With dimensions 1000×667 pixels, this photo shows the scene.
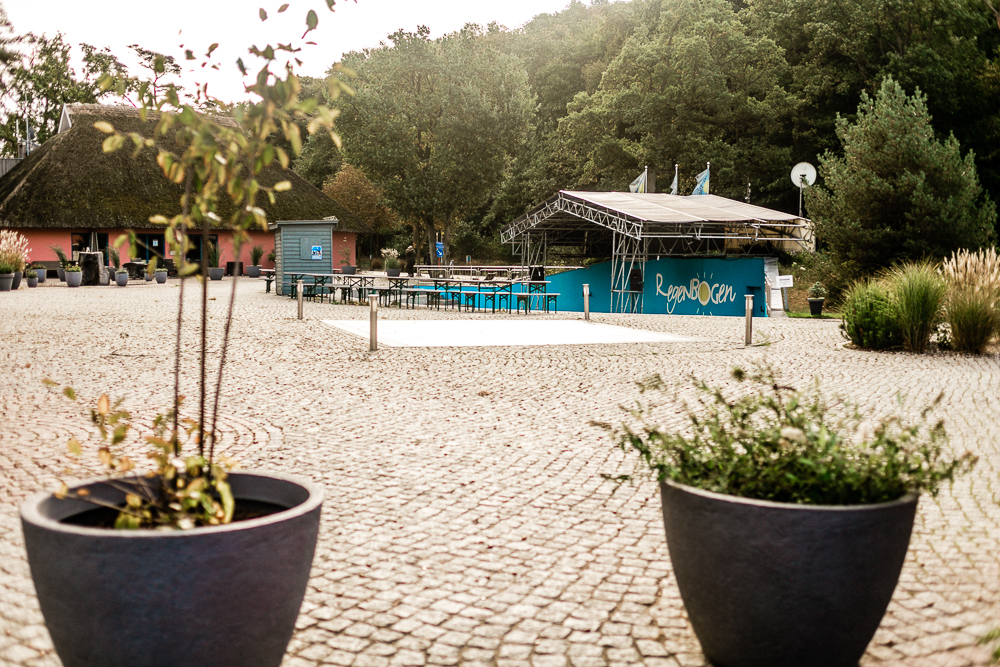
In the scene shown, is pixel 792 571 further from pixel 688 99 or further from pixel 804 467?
pixel 688 99

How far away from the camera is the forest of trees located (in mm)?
36844

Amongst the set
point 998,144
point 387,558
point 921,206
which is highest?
point 998,144

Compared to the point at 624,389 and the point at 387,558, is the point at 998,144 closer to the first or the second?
the point at 624,389

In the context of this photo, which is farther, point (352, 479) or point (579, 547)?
point (352, 479)

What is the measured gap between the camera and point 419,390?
9.12m

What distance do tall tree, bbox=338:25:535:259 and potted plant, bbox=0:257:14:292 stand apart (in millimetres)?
20261

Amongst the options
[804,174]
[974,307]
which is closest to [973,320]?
[974,307]

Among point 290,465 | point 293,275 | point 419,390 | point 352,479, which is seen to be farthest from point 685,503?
point 293,275

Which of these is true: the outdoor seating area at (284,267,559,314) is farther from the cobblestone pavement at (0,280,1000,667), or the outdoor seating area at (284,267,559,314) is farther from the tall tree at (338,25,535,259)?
the tall tree at (338,25,535,259)

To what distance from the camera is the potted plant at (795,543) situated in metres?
2.50

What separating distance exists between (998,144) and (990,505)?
123 feet

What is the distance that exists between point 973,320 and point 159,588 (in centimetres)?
1322

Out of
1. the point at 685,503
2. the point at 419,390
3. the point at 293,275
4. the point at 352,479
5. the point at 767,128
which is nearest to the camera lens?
the point at 685,503

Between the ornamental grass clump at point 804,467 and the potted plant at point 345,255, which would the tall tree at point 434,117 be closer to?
the potted plant at point 345,255
